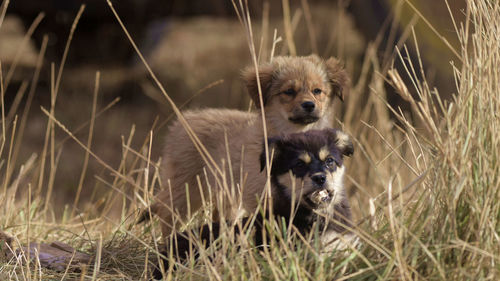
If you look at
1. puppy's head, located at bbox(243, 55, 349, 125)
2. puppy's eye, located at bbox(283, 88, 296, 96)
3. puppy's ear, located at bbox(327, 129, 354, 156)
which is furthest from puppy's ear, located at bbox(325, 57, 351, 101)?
puppy's ear, located at bbox(327, 129, 354, 156)

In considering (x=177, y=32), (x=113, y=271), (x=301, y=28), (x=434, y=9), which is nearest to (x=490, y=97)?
(x=113, y=271)

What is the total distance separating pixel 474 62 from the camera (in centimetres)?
336

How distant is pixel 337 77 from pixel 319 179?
150 centimetres

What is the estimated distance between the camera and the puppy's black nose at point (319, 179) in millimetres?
3467

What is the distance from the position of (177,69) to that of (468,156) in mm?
9424

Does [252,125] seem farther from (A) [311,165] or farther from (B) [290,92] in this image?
(A) [311,165]

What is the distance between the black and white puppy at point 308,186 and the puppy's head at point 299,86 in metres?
0.77

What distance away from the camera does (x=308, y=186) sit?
351 centimetres

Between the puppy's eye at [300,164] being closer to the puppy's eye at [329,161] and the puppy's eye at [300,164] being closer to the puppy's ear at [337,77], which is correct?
the puppy's eye at [329,161]

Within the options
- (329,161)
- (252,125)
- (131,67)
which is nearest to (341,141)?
(329,161)

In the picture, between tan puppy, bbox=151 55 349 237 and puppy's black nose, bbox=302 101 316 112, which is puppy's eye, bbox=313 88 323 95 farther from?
puppy's black nose, bbox=302 101 316 112

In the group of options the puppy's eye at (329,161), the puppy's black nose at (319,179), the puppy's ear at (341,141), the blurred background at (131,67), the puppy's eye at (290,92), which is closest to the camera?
the puppy's black nose at (319,179)

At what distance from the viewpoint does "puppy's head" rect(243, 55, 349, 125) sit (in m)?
4.53

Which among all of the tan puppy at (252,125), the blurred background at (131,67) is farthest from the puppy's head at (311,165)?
the blurred background at (131,67)
